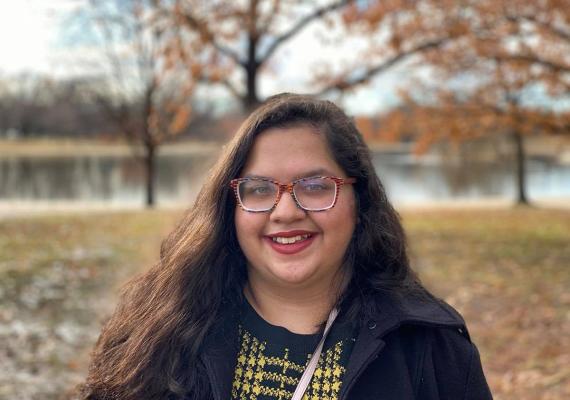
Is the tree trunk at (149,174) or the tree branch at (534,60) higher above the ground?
the tree branch at (534,60)

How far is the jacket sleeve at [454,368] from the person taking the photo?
1.77 meters

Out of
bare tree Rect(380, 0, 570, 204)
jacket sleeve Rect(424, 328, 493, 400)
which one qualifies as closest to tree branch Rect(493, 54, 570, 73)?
bare tree Rect(380, 0, 570, 204)

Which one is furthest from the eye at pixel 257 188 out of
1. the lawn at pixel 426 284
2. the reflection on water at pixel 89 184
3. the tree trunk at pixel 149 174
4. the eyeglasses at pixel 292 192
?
the tree trunk at pixel 149 174

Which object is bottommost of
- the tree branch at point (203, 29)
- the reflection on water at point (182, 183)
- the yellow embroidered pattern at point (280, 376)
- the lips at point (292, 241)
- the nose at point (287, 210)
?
the reflection on water at point (182, 183)

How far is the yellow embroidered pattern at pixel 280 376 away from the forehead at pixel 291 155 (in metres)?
0.50

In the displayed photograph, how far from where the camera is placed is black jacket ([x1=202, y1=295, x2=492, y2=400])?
1722 millimetres

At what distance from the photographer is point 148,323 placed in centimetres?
197

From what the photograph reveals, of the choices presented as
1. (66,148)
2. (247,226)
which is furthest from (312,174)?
(66,148)

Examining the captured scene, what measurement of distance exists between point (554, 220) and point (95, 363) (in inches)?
582

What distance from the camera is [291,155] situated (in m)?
1.87

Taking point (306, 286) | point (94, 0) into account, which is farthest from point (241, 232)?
point (94, 0)

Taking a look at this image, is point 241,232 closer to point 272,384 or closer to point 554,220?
point 272,384

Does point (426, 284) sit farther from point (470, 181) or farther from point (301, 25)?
point (470, 181)

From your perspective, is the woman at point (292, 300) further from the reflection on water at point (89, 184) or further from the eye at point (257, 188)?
the reflection on water at point (89, 184)
